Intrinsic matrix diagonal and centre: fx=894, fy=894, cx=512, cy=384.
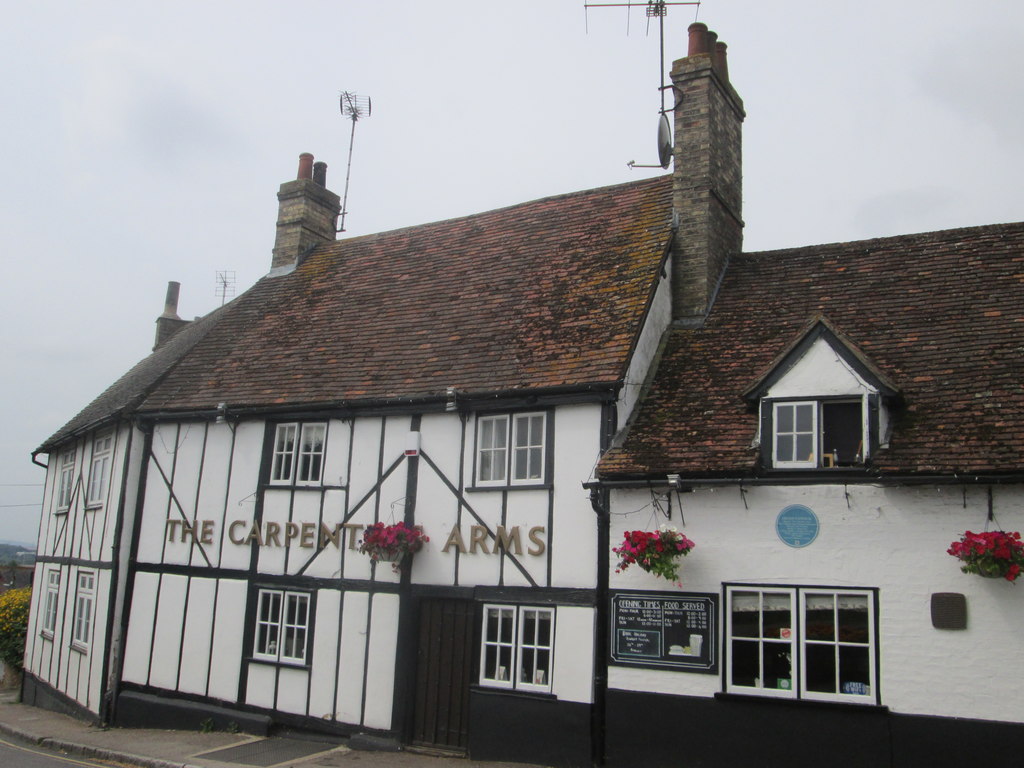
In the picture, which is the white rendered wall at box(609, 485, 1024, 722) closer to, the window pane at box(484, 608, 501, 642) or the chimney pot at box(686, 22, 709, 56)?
the window pane at box(484, 608, 501, 642)

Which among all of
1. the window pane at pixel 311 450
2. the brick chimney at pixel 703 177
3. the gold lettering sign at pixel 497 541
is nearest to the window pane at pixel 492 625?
the gold lettering sign at pixel 497 541

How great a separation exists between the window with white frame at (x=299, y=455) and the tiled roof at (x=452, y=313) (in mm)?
467

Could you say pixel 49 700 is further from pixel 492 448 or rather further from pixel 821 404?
pixel 821 404

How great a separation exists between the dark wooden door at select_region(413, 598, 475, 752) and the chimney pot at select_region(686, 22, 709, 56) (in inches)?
362

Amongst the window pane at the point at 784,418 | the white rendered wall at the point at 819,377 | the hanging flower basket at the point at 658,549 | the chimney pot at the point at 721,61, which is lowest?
the hanging flower basket at the point at 658,549

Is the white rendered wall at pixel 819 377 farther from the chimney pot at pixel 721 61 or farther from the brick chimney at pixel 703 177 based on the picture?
the chimney pot at pixel 721 61

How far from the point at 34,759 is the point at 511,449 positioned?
743 cm

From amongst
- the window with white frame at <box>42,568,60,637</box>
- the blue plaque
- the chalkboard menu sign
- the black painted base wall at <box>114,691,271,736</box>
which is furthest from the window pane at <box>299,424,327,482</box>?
the window with white frame at <box>42,568,60,637</box>

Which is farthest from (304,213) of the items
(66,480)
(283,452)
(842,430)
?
(842,430)

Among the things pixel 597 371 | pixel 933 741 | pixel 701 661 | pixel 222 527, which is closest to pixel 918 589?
pixel 933 741

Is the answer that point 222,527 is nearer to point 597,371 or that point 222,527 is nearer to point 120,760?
point 120,760

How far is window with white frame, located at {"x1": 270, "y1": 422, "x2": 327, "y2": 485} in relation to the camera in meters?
13.1

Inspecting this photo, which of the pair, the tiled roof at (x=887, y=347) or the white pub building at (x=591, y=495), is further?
the tiled roof at (x=887, y=347)

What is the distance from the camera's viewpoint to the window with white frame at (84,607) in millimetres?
15273
